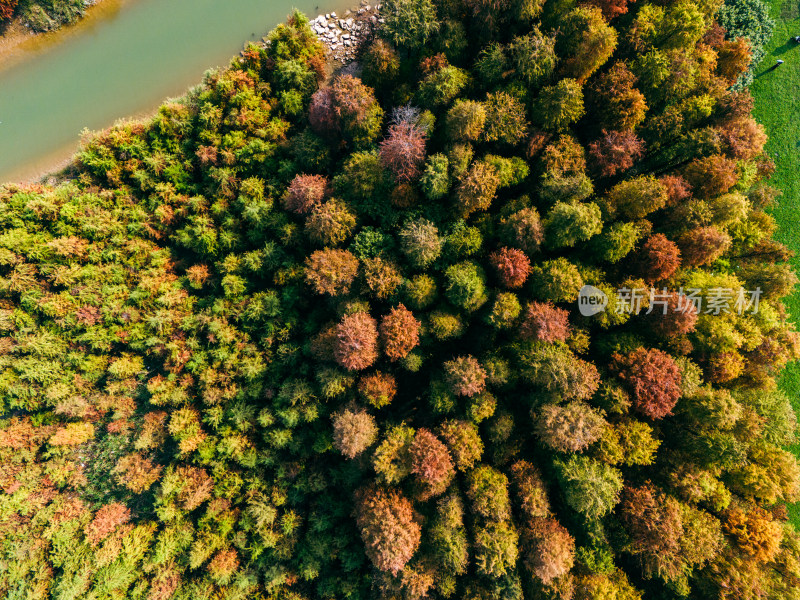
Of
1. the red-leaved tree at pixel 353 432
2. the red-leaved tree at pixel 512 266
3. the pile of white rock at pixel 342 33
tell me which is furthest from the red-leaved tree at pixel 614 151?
the red-leaved tree at pixel 353 432

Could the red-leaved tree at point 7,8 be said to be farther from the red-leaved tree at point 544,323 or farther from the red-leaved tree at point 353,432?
the red-leaved tree at point 544,323

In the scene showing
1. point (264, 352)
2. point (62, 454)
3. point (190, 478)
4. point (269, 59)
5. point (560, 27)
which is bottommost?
point (190, 478)

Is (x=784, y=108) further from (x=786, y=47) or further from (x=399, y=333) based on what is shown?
(x=399, y=333)

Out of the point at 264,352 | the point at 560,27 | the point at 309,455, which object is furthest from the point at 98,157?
the point at 560,27

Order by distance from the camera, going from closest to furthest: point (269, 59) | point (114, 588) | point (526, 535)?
point (526, 535)
point (114, 588)
point (269, 59)

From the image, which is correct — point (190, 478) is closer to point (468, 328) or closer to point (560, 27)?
point (468, 328)

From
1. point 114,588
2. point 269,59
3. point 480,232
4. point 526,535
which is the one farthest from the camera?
point 269,59
